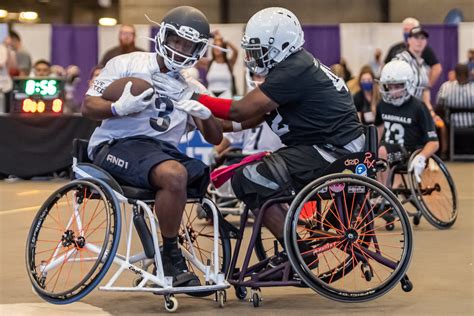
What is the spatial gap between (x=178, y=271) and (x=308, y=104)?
3.73 ft

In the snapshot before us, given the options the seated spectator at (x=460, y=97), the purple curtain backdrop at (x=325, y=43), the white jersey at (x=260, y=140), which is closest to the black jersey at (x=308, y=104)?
the white jersey at (x=260, y=140)

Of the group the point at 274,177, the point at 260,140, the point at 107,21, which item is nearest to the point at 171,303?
the point at 274,177

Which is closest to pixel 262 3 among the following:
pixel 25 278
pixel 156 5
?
pixel 156 5

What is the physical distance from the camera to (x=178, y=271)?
19.8 ft

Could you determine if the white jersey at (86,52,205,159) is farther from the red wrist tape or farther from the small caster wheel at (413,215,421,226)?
the small caster wheel at (413,215,421,226)

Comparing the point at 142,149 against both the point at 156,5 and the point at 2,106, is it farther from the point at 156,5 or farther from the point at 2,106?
the point at 156,5

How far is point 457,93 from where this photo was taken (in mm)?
17812

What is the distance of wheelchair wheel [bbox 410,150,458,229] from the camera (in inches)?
378

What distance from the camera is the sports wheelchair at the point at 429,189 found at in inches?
378

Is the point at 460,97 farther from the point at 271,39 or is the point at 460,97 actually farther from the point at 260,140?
the point at 271,39

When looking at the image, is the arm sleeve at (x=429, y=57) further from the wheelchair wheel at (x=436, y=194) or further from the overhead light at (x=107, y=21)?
the overhead light at (x=107, y=21)

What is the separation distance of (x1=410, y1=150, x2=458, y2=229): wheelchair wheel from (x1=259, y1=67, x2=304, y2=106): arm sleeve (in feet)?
11.9

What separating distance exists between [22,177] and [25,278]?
7548mm

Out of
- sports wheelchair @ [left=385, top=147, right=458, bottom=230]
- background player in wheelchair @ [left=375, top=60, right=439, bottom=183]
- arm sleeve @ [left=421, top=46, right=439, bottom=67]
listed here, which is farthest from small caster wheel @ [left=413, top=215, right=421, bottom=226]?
arm sleeve @ [left=421, top=46, right=439, bottom=67]
